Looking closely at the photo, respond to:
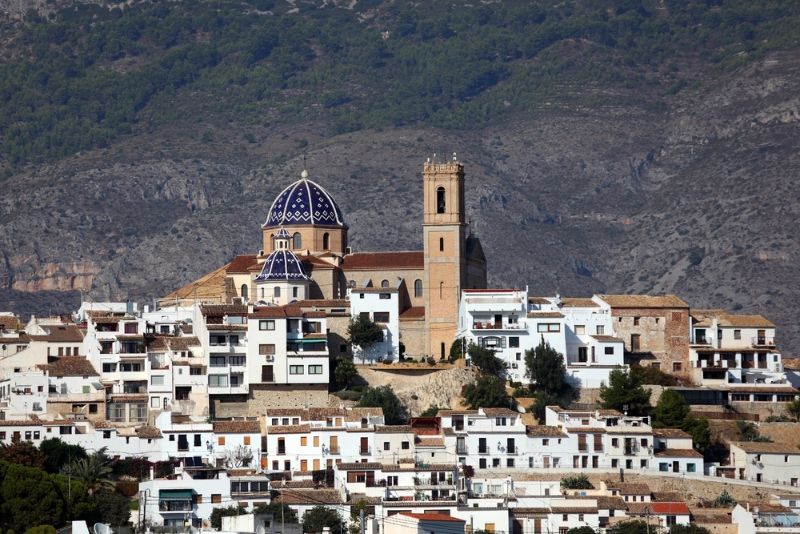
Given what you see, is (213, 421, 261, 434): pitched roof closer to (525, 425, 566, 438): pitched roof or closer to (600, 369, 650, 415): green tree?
(525, 425, 566, 438): pitched roof

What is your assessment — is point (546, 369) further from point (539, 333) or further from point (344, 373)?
point (344, 373)

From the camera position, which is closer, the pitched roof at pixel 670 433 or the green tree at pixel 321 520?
the green tree at pixel 321 520

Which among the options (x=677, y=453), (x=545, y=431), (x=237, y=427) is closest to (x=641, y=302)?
(x=677, y=453)

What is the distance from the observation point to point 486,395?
303 feet

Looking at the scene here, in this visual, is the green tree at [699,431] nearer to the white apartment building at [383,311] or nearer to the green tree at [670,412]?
the green tree at [670,412]

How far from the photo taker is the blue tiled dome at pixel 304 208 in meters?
111

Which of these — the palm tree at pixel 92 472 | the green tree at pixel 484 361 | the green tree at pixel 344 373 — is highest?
the green tree at pixel 484 361

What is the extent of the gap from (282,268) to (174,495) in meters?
24.7

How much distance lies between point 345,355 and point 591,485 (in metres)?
15.4

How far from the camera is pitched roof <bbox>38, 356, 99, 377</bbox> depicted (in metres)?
92.9

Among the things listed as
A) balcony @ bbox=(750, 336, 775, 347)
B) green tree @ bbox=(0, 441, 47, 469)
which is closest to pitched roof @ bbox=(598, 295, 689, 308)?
balcony @ bbox=(750, 336, 775, 347)

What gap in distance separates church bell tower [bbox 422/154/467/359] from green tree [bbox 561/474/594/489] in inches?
619

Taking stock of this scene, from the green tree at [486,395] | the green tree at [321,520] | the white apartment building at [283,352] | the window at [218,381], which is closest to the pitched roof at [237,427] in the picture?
the window at [218,381]

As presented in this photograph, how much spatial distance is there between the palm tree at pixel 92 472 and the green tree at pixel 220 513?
4701 millimetres
